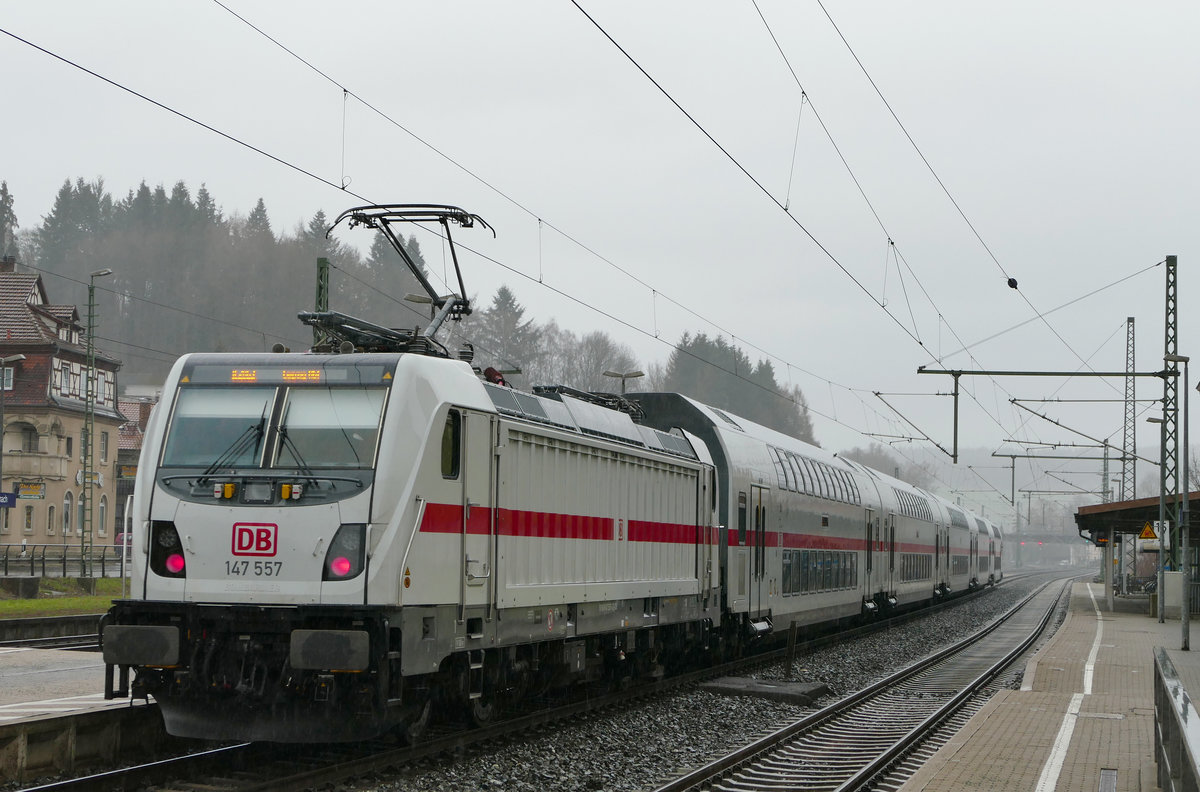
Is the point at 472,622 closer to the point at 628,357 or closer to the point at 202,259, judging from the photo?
the point at 628,357

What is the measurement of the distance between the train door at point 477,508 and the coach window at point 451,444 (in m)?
0.05

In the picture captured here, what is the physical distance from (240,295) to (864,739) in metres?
78.9

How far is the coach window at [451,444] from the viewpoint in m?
11.1

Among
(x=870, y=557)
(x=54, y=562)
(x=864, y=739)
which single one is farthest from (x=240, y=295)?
(x=864, y=739)

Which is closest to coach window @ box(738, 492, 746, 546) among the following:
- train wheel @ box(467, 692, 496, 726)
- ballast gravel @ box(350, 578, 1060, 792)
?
ballast gravel @ box(350, 578, 1060, 792)

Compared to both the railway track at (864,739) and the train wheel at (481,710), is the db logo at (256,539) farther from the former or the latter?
the railway track at (864,739)

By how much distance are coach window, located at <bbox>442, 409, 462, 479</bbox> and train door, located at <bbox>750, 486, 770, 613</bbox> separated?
419 inches

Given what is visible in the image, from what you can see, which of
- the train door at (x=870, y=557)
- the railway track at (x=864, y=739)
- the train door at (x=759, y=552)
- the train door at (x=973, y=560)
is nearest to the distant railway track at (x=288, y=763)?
the railway track at (x=864, y=739)

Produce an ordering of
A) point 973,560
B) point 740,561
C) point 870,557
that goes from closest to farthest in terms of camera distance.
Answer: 1. point 740,561
2. point 870,557
3. point 973,560

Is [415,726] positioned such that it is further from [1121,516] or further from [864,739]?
[1121,516]

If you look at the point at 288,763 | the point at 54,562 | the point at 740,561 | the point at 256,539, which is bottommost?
the point at 54,562

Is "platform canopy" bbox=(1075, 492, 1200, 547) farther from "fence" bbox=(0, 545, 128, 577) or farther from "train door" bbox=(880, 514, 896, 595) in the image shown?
"fence" bbox=(0, 545, 128, 577)

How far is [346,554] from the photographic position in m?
10.2

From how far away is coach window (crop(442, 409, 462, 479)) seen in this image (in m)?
11.1
